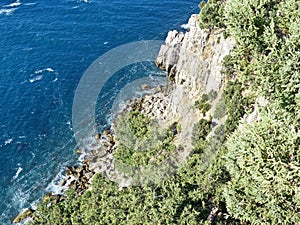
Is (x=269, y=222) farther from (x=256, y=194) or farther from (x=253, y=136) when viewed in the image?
(x=253, y=136)

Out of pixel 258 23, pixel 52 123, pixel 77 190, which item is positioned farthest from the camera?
pixel 52 123

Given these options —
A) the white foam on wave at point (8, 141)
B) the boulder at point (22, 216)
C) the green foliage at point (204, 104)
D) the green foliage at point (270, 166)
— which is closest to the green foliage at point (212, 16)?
the green foliage at point (204, 104)

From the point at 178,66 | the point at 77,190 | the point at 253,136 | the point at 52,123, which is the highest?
the point at 253,136

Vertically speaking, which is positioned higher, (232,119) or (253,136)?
(253,136)

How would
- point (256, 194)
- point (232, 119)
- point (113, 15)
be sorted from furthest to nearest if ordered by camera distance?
point (113, 15)
point (232, 119)
point (256, 194)

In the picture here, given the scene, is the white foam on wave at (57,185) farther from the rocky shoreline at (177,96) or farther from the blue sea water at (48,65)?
the rocky shoreline at (177,96)

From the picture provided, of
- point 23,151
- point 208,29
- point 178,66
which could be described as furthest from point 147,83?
point 23,151
